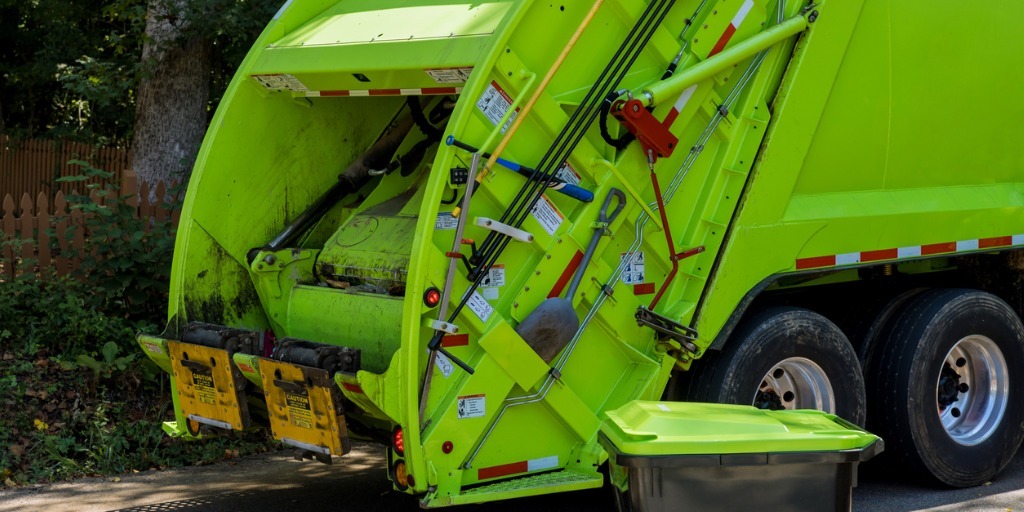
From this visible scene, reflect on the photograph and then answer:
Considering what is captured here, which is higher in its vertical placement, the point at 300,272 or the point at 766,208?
the point at 766,208

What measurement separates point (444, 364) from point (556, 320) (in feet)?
1.65

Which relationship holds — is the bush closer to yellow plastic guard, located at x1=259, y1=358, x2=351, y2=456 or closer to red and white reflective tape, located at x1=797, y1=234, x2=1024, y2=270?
yellow plastic guard, located at x1=259, y1=358, x2=351, y2=456

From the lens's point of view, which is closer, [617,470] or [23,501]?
[617,470]

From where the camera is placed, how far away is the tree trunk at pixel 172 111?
9477 millimetres

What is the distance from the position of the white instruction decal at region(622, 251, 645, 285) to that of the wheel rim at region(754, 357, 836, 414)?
2.77 ft

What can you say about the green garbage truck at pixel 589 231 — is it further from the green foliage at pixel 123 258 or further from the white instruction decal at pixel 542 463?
the green foliage at pixel 123 258

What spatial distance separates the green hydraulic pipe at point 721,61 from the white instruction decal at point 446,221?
99 centimetres

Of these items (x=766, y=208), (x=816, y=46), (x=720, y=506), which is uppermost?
(x=816, y=46)

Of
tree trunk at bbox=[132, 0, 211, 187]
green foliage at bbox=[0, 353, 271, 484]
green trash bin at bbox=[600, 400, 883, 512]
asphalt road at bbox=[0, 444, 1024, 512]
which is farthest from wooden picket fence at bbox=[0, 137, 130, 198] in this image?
green trash bin at bbox=[600, 400, 883, 512]

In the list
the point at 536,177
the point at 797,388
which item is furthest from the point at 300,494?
the point at 797,388

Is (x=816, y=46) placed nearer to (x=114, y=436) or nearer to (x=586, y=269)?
(x=586, y=269)

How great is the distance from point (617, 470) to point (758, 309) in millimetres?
1906

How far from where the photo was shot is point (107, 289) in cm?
784

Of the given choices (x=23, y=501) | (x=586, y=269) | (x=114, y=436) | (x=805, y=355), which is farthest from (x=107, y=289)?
(x=805, y=355)
